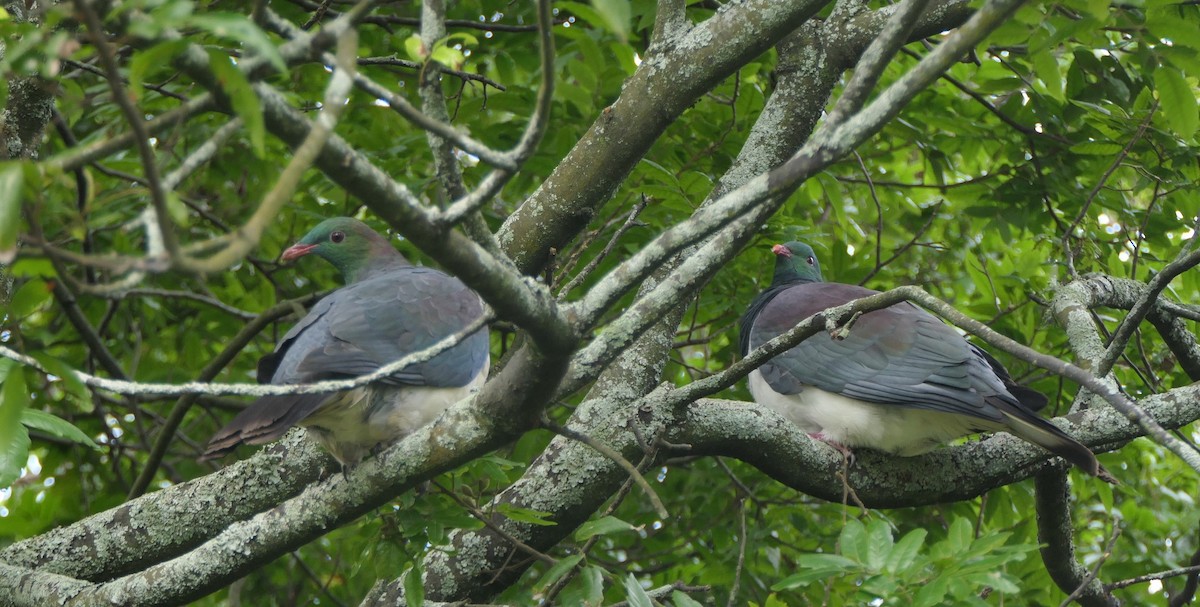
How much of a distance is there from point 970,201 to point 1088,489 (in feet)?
4.61

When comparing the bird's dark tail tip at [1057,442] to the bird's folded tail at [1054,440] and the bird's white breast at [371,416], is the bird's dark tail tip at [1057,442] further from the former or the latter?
the bird's white breast at [371,416]

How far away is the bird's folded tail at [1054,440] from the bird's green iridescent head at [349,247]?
2.57 m

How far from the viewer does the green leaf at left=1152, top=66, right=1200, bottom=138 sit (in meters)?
3.04

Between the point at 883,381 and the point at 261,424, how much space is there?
2485 millimetres

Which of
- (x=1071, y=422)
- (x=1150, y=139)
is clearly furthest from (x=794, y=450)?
(x=1150, y=139)

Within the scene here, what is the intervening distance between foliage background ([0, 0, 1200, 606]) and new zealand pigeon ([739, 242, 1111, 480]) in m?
0.29

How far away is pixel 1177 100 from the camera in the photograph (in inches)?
120

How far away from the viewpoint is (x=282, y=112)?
173cm

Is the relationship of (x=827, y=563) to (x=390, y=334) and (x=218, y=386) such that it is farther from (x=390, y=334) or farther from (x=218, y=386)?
(x=390, y=334)

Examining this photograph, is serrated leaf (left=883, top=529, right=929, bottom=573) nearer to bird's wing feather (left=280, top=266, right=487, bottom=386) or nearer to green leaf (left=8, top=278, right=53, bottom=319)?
bird's wing feather (left=280, top=266, right=487, bottom=386)

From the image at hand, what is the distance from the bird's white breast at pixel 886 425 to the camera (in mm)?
4227

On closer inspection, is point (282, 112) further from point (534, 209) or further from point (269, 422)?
point (534, 209)

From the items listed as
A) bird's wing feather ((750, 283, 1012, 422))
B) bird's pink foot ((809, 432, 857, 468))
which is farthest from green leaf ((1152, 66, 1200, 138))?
bird's pink foot ((809, 432, 857, 468))

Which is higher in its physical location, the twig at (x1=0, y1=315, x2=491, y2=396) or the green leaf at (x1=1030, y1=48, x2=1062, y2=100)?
the green leaf at (x1=1030, y1=48, x2=1062, y2=100)
